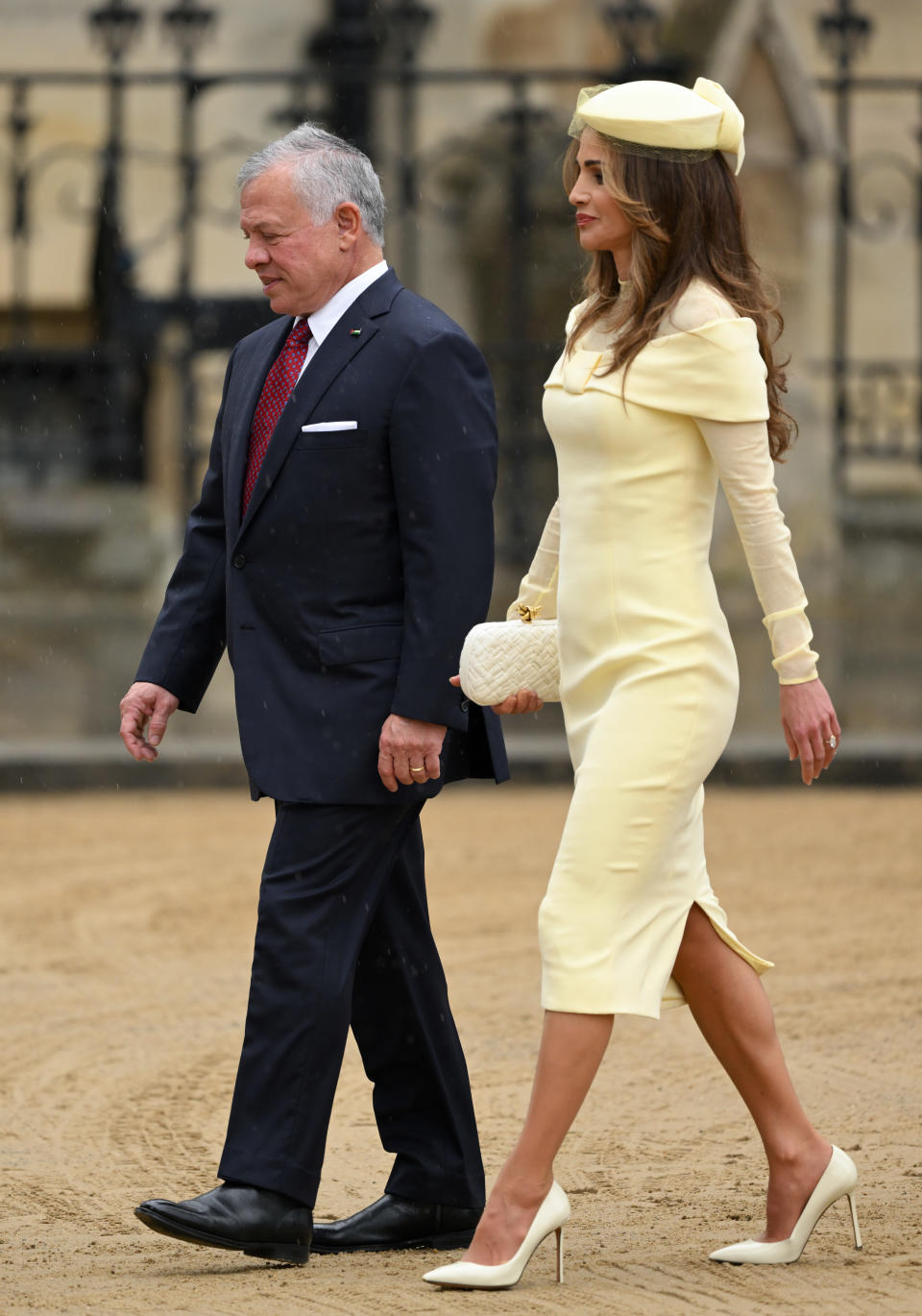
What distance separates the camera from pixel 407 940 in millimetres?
3693

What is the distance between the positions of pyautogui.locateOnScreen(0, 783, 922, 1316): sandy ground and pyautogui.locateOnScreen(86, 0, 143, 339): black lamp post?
7172 millimetres

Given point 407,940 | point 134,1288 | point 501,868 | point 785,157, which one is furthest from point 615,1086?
point 785,157

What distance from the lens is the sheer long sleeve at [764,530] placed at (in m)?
3.27

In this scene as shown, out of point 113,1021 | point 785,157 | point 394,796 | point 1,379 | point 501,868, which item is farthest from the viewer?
point 1,379

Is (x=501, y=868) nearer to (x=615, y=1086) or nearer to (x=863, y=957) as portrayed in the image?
(x=863, y=957)

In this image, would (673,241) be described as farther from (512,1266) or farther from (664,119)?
(512,1266)

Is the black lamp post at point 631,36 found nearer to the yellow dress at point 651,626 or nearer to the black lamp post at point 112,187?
the black lamp post at point 112,187

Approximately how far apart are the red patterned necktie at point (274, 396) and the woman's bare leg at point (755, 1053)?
998mm

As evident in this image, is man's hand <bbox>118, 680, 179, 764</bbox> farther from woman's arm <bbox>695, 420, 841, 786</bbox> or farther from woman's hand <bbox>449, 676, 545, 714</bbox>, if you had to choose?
woman's arm <bbox>695, 420, 841, 786</bbox>

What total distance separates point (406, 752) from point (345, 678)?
0.17m

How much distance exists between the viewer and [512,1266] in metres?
3.25

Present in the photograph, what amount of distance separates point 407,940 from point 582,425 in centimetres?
91

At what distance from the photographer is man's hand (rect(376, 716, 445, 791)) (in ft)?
11.5

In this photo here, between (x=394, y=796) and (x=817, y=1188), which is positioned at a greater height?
(x=394, y=796)
